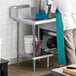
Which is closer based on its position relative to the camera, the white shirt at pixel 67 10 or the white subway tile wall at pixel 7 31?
the white shirt at pixel 67 10

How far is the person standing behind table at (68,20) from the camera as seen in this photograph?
12.1ft

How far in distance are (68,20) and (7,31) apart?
0.99m

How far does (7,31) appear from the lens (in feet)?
13.2

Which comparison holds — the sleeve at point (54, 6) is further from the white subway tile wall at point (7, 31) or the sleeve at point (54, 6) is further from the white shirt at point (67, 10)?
the white subway tile wall at point (7, 31)

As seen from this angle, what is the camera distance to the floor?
3.74 metres

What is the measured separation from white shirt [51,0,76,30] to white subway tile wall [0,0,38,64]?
26.2 inches

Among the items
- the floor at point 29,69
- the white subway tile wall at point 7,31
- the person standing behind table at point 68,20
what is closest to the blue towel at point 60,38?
the person standing behind table at point 68,20

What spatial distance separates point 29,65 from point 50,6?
1.00 metres

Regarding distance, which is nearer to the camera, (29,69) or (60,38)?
(60,38)

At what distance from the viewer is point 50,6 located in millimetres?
3930

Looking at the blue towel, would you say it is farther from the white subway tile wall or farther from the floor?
the white subway tile wall

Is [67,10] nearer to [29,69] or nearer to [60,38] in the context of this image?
[60,38]

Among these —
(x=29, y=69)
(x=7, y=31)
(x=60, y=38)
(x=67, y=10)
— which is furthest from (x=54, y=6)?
(x=29, y=69)

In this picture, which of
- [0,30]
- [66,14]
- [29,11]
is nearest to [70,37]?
[66,14]
